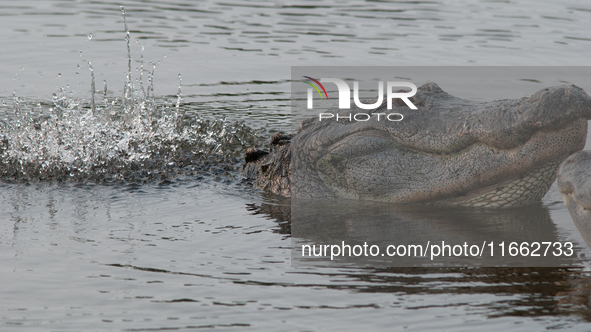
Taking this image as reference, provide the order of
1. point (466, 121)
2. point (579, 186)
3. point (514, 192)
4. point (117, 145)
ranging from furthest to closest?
point (117, 145) < point (514, 192) < point (466, 121) < point (579, 186)

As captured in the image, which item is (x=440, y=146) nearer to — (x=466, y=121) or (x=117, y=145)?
(x=466, y=121)

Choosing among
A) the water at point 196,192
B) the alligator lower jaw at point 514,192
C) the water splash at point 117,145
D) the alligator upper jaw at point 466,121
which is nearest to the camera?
the water at point 196,192

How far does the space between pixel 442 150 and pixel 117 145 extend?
3626 mm

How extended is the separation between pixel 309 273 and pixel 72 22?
37.5ft

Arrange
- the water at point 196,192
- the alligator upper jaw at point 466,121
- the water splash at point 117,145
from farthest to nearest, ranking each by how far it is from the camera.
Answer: the water splash at point 117,145, the alligator upper jaw at point 466,121, the water at point 196,192

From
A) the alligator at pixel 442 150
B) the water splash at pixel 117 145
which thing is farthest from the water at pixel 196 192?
the alligator at pixel 442 150

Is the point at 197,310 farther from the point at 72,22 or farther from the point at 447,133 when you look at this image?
the point at 72,22

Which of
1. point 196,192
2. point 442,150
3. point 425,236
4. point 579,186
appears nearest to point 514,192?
point 442,150

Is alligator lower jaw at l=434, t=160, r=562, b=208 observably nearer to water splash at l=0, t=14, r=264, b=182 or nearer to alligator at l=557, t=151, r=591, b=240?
alligator at l=557, t=151, r=591, b=240

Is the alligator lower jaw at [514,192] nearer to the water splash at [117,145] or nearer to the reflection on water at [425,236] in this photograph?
the reflection on water at [425,236]

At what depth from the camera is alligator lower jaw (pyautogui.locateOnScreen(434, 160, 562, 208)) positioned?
15.6 ft

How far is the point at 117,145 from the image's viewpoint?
268 inches

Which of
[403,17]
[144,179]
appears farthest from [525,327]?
[403,17]

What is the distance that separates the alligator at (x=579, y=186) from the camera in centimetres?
373
